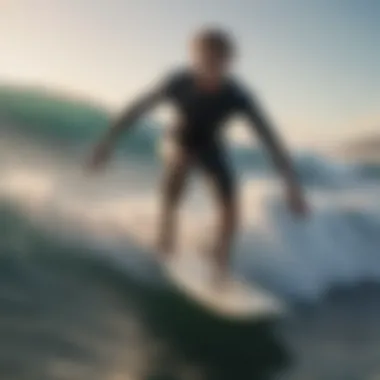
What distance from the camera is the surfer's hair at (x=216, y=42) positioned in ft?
3.40

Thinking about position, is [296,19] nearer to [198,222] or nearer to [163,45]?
[163,45]

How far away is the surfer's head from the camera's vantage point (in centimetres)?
103

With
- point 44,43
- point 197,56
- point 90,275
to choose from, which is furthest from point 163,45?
point 90,275

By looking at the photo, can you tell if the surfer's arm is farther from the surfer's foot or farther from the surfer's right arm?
the surfer's foot

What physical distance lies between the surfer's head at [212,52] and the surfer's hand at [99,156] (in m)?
0.15

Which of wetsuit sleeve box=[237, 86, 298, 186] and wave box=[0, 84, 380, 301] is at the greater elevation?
wetsuit sleeve box=[237, 86, 298, 186]

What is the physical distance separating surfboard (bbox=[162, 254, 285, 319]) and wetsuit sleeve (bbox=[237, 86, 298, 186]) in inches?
6.2

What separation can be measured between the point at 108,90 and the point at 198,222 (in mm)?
206

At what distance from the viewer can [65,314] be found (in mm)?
981

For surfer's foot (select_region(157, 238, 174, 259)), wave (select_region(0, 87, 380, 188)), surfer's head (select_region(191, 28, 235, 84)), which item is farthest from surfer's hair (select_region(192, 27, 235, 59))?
surfer's foot (select_region(157, 238, 174, 259))

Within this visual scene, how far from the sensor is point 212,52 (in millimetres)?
1034

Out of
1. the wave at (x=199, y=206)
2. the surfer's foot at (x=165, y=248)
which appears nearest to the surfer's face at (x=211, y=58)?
the wave at (x=199, y=206)

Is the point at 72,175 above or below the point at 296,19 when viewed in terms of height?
below

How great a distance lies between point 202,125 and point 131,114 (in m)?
0.09
